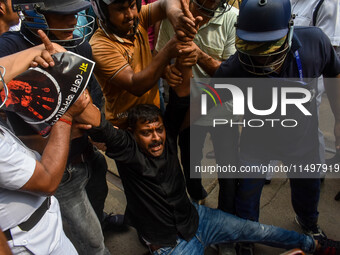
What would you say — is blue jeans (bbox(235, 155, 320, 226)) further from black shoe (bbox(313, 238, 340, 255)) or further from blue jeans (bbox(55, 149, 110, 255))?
blue jeans (bbox(55, 149, 110, 255))

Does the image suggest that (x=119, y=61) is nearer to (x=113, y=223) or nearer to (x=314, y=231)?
(x=113, y=223)

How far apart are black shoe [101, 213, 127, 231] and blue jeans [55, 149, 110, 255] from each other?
0.56m

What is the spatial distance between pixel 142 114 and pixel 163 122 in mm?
185

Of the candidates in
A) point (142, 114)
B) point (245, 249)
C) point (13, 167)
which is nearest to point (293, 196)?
point (245, 249)

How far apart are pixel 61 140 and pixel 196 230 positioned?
3.80 feet

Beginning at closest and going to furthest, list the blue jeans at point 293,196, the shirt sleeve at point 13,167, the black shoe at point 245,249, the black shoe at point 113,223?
1. the shirt sleeve at point 13,167
2. the blue jeans at point 293,196
3. the black shoe at point 245,249
4. the black shoe at point 113,223

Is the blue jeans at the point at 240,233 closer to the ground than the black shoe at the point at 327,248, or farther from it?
farther from it

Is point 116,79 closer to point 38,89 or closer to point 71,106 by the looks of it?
point 71,106

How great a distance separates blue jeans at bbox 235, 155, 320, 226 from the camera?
2.27m

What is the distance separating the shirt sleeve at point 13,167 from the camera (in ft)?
3.67

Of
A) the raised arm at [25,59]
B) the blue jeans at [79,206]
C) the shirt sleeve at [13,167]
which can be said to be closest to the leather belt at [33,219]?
the shirt sleeve at [13,167]

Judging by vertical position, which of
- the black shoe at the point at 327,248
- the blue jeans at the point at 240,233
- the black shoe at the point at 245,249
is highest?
the blue jeans at the point at 240,233

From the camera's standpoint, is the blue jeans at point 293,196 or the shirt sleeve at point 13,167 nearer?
the shirt sleeve at point 13,167

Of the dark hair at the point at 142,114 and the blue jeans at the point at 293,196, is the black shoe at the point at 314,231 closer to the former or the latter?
the blue jeans at the point at 293,196
